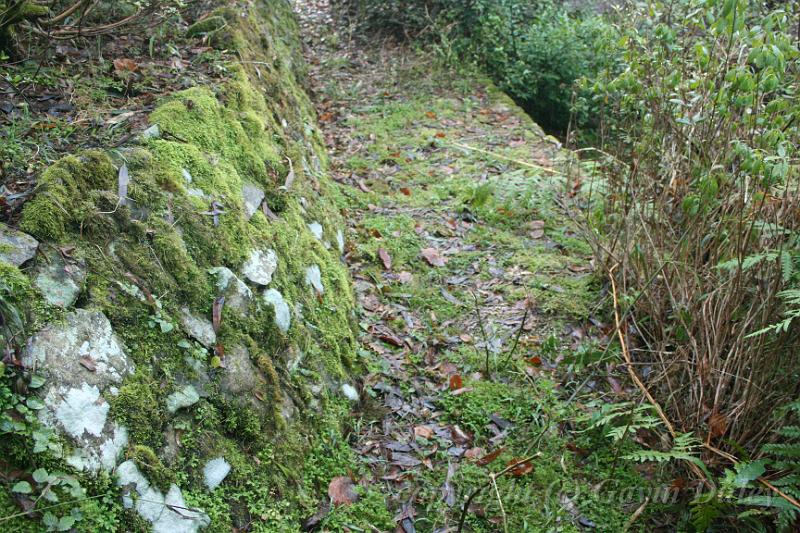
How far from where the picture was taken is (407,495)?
112 inches

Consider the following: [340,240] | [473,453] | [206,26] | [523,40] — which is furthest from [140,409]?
[523,40]

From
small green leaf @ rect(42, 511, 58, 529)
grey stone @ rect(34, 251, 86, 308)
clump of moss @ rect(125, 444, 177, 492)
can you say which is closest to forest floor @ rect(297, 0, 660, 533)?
clump of moss @ rect(125, 444, 177, 492)

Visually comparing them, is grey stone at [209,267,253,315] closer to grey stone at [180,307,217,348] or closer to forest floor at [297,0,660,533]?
grey stone at [180,307,217,348]

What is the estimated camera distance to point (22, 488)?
1.71 m

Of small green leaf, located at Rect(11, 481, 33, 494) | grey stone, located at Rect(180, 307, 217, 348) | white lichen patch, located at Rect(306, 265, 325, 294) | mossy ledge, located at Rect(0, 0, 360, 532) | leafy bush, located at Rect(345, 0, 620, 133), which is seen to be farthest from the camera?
leafy bush, located at Rect(345, 0, 620, 133)

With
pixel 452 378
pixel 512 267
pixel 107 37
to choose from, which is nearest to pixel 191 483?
pixel 452 378

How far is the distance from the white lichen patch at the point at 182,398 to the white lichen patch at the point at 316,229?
1735 mm

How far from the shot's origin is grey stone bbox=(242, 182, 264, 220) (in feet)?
10.8

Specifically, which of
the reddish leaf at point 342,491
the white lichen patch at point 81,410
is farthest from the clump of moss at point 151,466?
the reddish leaf at point 342,491

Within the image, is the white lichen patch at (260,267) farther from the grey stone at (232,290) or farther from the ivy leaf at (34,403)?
the ivy leaf at (34,403)

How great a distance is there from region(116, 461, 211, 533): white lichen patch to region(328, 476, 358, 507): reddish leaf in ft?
2.25

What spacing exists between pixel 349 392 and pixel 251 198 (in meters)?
1.22

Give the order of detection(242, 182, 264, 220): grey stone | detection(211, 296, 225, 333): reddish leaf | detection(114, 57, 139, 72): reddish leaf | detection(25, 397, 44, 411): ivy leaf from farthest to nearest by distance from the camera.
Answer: detection(114, 57, 139, 72): reddish leaf < detection(242, 182, 264, 220): grey stone < detection(211, 296, 225, 333): reddish leaf < detection(25, 397, 44, 411): ivy leaf

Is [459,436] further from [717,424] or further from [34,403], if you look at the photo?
[34,403]
